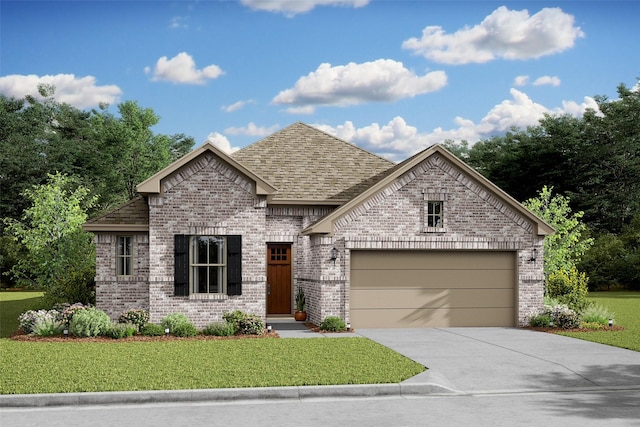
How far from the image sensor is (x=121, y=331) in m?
19.1

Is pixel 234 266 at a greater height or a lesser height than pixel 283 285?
greater

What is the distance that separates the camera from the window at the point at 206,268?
2120 cm

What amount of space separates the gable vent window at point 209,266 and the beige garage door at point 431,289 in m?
3.60

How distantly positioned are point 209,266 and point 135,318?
2.64 m

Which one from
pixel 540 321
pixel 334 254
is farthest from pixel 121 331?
pixel 540 321

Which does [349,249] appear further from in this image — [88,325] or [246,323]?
[88,325]

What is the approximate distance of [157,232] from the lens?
69.0 ft

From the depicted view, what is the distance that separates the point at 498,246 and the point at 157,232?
1054cm

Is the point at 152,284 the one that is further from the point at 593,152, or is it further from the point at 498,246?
the point at 593,152

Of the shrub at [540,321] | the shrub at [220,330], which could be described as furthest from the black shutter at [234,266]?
the shrub at [540,321]

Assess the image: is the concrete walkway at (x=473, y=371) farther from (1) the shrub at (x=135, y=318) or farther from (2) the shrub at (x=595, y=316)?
(1) the shrub at (x=135, y=318)

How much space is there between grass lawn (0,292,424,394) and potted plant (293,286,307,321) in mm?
5224

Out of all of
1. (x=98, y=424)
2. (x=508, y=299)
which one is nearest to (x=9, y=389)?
(x=98, y=424)

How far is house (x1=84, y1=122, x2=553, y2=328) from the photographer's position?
2111 cm
